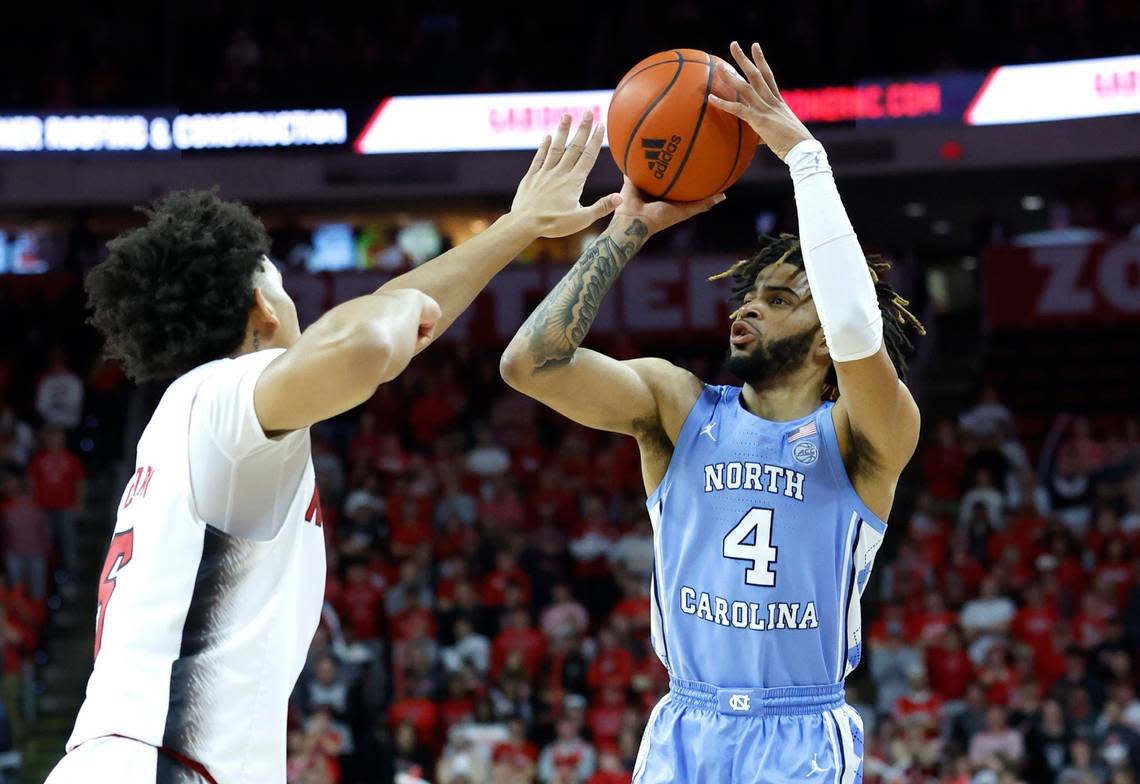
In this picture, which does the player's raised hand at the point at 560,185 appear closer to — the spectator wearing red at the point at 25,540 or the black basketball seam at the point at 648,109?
the black basketball seam at the point at 648,109

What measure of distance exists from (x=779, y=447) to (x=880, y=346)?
1.44ft

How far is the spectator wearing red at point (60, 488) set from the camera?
1374 centimetres

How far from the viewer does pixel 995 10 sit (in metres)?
16.4

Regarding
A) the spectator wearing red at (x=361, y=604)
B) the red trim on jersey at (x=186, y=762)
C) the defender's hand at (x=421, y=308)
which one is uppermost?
the defender's hand at (x=421, y=308)

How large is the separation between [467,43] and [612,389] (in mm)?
14594

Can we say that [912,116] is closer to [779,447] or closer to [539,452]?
[539,452]

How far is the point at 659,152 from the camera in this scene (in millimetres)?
3994

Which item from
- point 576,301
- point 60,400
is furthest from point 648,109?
point 60,400

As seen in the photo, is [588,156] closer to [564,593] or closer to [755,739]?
Answer: [755,739]

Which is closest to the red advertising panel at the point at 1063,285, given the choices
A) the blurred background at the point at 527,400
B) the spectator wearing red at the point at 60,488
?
the blurred background at the point at 527,400

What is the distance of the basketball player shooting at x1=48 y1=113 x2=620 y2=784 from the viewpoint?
248cm

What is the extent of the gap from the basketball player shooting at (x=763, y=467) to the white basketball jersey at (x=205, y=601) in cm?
138

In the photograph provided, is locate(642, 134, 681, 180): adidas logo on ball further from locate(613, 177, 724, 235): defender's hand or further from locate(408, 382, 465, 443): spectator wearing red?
locate(408, 382, 465, 443): spectator wearing red

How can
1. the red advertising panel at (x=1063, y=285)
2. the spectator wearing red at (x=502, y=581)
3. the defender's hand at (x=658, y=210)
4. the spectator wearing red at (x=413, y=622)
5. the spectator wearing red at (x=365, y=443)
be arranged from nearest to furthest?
the defender's hand at (x=658, y=210) < the spectator wearing red at (x=413, y=622) < the spectator wearing red at (x=502, y=581) < the spectator wearing red at (x=365, y=443) < the red advertising panel at (x=1063, y=285)
